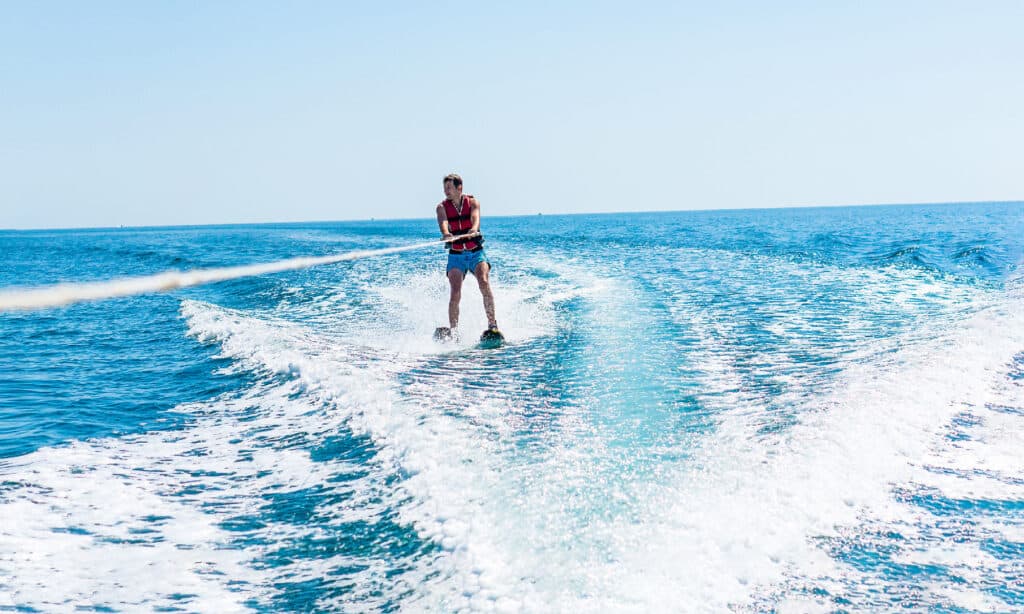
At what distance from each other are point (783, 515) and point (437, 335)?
626 centimetres

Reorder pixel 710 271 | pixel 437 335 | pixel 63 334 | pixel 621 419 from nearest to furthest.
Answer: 1. pixel 621 419
2. pixel 437 335
3. pixel 63 334
4. pixel 710 271

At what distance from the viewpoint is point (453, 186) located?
924 cm

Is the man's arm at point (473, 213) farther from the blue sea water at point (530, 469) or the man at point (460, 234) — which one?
the blue sea water at point (530, 469)

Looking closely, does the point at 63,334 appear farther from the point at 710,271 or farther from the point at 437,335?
the point at 710,271

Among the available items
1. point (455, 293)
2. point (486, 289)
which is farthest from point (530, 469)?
point (455, 293)

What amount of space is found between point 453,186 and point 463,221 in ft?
1.54

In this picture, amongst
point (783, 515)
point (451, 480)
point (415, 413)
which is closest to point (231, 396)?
point (415, 413)

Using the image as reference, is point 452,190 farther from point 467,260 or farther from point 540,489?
point 540,489

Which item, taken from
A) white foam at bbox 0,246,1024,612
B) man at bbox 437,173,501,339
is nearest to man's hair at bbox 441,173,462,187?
man at bbox 437,173,501,339

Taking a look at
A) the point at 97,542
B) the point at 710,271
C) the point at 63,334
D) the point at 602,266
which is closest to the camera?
the point at 97,542

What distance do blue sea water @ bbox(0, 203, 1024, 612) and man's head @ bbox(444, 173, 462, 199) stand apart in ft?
6.43

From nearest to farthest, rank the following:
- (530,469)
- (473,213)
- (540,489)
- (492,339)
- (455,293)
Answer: (540,489) < (530,469) < (492,339) < (473,213) < (455,293)

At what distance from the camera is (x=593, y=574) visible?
293 centimetres

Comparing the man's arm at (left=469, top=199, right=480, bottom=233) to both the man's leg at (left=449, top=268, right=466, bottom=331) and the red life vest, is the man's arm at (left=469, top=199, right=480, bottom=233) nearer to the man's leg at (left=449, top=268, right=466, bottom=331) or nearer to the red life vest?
the red life vest
